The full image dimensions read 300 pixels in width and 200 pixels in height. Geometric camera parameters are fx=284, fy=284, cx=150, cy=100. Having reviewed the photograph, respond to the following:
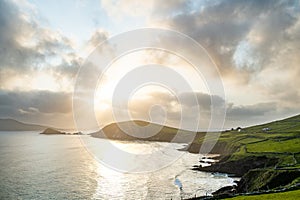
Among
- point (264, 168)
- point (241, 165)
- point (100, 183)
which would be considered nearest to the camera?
point (264, 168)

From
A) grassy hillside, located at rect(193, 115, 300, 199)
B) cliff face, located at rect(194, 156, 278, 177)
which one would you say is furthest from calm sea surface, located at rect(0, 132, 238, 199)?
grassy hillside, located at rect(193, 115, 300, 199)

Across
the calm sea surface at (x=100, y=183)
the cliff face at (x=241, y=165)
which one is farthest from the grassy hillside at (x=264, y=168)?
the calm sea surface at (x=100, y=183)

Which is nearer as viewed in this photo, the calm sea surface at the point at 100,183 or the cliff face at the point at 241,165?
the calm sea surface at the point at 100,183

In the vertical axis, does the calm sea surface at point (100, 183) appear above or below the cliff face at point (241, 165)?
below

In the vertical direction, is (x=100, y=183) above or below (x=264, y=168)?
below

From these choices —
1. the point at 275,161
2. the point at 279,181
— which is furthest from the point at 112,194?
the point at 275,161

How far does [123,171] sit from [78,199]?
47.7 metres

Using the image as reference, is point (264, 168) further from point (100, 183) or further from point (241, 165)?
point (100, 183)

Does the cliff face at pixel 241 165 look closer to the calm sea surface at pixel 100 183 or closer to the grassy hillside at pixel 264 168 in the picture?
the grassy hillside at pixel 264 168

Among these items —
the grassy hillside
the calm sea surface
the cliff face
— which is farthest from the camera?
the cliff face

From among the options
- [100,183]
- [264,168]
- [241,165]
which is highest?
[241,165]

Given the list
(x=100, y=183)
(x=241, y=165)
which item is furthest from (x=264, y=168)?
(x=100, y=183)

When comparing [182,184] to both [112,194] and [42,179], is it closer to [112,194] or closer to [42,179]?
[112,194]

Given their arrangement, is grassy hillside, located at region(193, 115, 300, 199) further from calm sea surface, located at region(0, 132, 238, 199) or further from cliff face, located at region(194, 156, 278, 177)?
calm sea surface, located at region(0, 132, 238, 199)
